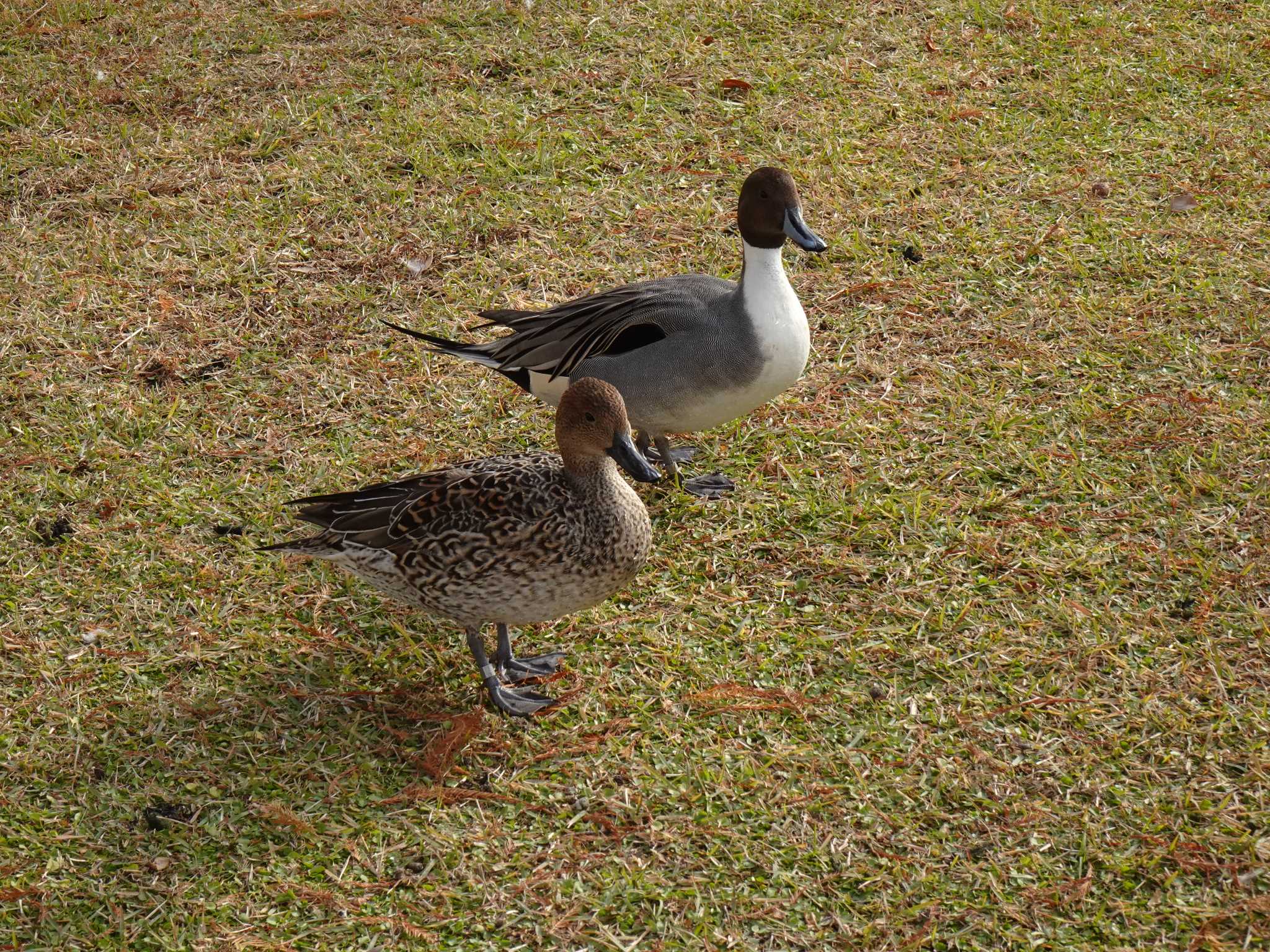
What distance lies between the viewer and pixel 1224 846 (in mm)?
2945

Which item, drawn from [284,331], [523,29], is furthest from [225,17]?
[284,331]

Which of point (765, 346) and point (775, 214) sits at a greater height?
point (775, 214)

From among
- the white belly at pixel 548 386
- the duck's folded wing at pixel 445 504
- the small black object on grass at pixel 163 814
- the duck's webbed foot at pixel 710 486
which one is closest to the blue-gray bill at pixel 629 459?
the duck's folded wing at pixel 445 504

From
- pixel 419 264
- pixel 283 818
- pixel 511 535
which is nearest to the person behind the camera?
pixel 283 818

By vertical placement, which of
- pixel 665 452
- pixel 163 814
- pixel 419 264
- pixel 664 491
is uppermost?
pixel 419 264

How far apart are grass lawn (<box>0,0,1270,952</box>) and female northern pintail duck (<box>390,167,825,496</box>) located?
0.34 metres

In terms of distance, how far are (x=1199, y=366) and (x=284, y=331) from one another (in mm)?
3439

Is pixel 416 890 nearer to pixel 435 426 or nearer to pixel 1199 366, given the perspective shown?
pixel 435 426

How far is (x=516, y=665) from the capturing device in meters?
3.52

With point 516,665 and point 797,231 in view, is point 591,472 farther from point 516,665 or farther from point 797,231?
point 797,231

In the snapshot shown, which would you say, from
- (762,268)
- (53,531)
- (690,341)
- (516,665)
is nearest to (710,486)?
(690,341)

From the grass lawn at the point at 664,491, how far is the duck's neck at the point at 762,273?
2.01 feet

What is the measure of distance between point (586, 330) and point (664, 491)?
0.61m

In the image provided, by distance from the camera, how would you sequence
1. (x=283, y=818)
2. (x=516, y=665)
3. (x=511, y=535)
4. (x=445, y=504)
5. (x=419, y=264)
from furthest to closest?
1. (x=419, y=264)
2. (x=516, y=665)
3. (x=445, y=504)
4. (x=511, y=535)
5. (x=283, y=818)
